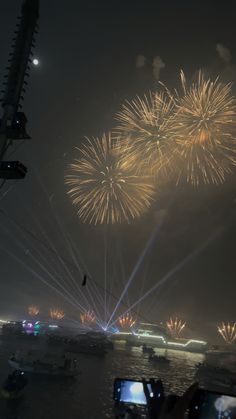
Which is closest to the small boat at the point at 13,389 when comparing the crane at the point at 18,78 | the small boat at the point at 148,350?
the crane at the point at 18,78

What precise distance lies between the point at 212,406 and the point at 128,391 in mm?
5238

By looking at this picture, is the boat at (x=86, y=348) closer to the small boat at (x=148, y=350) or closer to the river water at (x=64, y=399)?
the small boat at (x=148, y=350)

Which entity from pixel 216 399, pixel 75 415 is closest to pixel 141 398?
pixel 216 399

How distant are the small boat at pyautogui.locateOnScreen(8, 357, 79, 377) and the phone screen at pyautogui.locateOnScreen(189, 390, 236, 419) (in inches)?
2932

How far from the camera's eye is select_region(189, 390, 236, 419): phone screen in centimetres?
589

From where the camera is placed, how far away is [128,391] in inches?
419

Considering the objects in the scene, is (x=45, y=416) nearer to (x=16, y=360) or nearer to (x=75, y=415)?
(x=75, y=415)

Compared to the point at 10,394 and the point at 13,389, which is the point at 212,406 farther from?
the point at 10,394

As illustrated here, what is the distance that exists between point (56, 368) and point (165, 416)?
7638 cm

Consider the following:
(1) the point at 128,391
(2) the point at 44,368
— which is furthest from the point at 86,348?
(1) the point at 128,391

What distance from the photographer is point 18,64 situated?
137 feet

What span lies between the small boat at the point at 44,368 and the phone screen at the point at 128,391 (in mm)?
69263

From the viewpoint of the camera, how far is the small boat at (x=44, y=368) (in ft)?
234

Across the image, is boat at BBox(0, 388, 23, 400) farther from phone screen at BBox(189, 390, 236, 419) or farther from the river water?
phone screen at BBox(189, 390, 236, 419)
